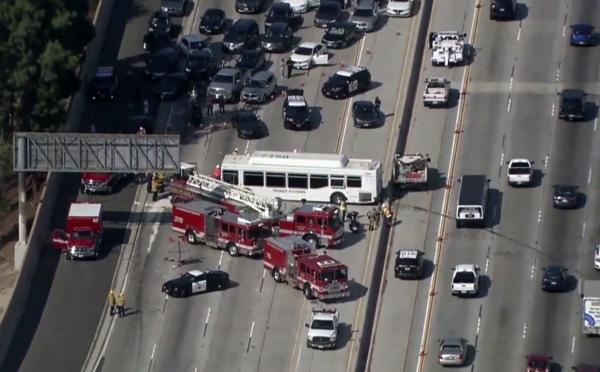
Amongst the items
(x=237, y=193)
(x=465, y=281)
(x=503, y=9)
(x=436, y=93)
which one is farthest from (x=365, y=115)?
(x=465, y=281)

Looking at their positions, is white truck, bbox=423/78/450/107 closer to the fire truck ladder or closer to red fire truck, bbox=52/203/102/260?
the fire truck ladder

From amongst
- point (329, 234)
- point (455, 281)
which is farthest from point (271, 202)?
point (455, 281)

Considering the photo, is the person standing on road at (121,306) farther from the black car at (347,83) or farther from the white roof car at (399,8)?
the white roof car at (399,8)

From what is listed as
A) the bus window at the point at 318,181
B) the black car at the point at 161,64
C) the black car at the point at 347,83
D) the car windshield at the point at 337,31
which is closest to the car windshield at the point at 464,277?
the bus window at the point at 318,181

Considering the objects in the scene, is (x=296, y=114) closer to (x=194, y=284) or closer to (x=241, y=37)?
(x=241, y=37)

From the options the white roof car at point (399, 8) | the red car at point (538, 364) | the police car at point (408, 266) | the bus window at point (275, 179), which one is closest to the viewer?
the red car at point (538, 364)

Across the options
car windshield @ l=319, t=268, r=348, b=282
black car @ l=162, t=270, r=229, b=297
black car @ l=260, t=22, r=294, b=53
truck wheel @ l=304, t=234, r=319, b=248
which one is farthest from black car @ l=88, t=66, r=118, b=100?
car windshield @ l=319, t=268, r=348, b=282
